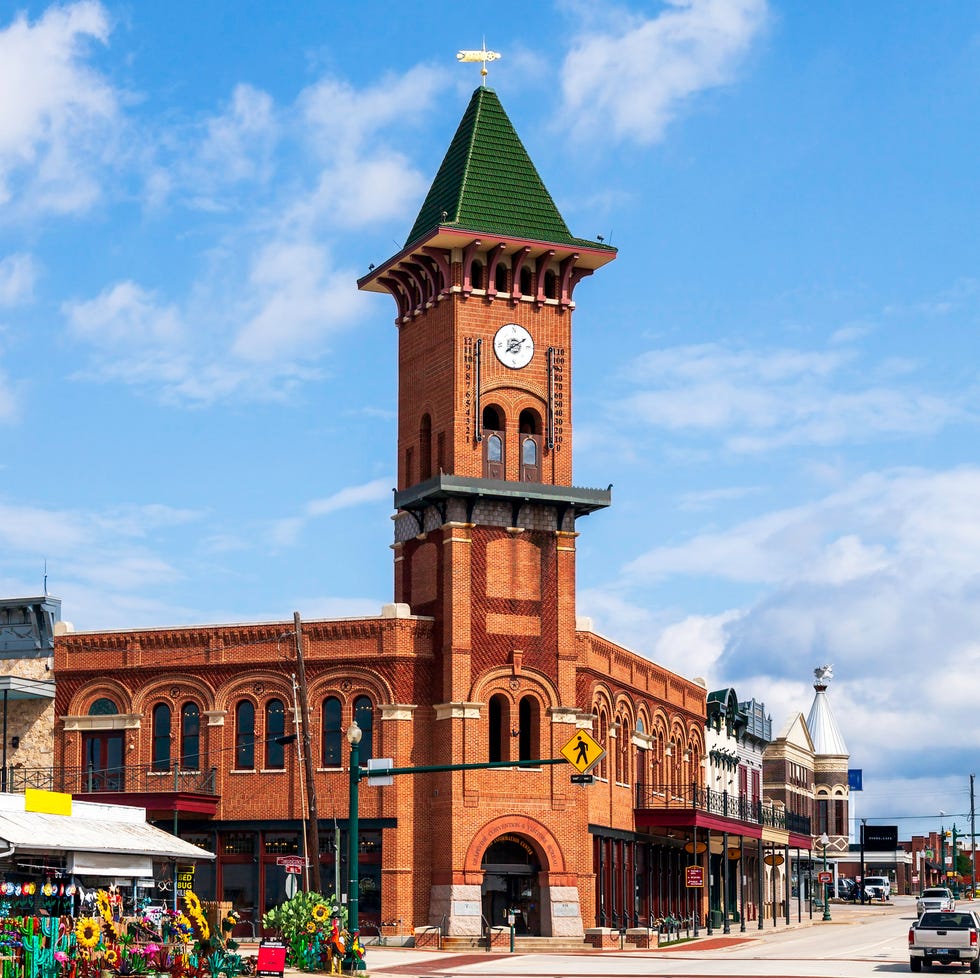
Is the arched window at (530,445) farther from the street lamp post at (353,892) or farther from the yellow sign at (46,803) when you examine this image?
the yellow sign at (46,803)

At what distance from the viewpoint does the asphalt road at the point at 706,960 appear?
43.1m

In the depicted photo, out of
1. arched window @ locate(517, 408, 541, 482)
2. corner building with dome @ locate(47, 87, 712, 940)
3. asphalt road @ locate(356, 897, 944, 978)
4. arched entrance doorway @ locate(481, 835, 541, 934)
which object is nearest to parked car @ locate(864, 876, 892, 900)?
asphalt road @ locate(356, 897, 944, 978)

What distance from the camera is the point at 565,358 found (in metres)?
62.4

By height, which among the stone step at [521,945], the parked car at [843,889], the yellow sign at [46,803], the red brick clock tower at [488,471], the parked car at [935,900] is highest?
the red brick clock tower at [488,471]

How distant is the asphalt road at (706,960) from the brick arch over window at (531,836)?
11.8 feet

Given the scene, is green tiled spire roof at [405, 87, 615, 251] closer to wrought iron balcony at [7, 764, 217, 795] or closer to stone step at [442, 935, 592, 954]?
wrought iron balcony at [7, 764, 217, 795]

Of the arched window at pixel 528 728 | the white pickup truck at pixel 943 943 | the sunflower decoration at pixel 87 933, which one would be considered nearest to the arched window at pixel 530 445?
the arched window at pixel 528 728

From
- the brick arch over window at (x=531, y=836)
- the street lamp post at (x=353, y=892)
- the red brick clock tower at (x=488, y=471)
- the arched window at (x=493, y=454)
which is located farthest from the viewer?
the arched window at (x=493, y=454)

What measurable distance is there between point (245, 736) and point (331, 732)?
2997 millimetres

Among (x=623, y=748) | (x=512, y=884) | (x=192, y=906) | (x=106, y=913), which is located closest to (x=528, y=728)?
(x=512, y=884)

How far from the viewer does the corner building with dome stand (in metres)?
57.4

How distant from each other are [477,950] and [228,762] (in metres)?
10.8

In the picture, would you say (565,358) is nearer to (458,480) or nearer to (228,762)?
(458,480)

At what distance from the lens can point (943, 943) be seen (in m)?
45.1
